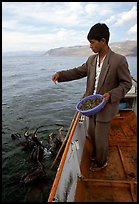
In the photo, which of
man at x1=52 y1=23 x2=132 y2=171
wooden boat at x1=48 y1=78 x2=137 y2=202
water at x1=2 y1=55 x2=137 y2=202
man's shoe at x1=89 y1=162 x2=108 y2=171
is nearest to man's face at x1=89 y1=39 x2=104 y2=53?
man at x1=52 y1=23 x2=132 y2=171

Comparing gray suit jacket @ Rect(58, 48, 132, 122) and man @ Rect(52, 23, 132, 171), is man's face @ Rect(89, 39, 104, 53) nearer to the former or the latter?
man @ Rect(52, 23, 132, 171)

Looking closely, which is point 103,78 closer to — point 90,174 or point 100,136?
point 100,136

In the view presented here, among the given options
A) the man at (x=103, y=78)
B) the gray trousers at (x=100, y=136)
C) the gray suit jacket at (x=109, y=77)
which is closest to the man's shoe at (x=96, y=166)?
the man at (x=103, y=78)

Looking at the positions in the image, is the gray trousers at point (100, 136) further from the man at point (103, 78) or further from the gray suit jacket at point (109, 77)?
the gray suit jacket at point (109, 77)

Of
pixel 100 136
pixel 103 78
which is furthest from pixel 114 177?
pixel 103 78

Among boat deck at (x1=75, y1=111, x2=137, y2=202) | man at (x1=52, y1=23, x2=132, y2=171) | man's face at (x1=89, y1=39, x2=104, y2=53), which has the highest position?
man's face at (x1=89, y1=39, x2=104, y2=53)

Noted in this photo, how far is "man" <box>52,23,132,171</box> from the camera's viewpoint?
10.5ft

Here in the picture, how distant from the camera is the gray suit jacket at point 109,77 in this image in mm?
3227

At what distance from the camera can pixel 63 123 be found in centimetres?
1195

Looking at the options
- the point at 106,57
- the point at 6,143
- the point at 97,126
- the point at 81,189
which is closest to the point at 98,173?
the point at 81,189

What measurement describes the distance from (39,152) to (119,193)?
414cm

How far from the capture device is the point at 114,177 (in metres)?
4.04

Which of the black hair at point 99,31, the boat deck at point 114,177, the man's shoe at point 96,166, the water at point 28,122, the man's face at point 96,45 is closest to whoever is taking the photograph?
the black hair at point 99,31

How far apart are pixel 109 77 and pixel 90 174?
1948 mm
